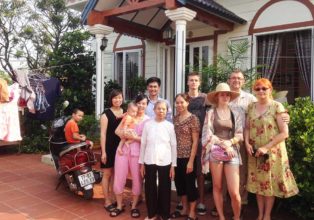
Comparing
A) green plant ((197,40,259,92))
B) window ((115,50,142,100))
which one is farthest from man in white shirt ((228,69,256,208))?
window ((115,50,142,100))

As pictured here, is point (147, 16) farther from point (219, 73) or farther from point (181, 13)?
point (219, 73)

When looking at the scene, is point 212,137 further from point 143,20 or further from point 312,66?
point 143,20

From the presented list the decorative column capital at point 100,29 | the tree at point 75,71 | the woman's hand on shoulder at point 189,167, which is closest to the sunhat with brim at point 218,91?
the woman's hand on shoulder at point 189,167

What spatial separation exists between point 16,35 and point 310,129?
20.9m

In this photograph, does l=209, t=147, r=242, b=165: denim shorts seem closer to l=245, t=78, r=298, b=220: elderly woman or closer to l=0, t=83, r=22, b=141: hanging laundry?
l=245, t=78, r=298, b=220: elderly woman

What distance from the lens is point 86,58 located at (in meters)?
10.5

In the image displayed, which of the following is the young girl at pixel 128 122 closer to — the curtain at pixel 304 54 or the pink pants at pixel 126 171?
the pink pants at pixel 126 171

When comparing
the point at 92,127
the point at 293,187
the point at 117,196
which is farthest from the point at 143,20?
the point at 293,187

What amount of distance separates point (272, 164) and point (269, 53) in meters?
4.65

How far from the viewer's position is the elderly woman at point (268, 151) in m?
3.62

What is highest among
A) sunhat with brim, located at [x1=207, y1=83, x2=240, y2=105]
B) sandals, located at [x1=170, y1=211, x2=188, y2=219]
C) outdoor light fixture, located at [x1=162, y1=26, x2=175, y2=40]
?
outdoor light fixture, located at [x1=162, y1=26, x2=175, y2=40]

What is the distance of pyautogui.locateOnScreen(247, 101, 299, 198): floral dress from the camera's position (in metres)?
3.64

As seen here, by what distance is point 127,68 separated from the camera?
35.6 feet

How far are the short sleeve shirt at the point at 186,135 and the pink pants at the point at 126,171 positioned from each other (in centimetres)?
63
